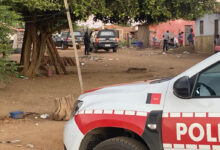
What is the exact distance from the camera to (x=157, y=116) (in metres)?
3.98

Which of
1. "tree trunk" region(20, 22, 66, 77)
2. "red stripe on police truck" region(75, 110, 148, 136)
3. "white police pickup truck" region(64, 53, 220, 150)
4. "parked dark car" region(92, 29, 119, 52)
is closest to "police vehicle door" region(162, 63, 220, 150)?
"white police pickup truck" region(64, 53, 220, 150)

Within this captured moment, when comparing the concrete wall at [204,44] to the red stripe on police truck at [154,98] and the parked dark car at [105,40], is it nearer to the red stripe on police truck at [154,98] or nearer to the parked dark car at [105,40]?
the parked dark car at [105,40]

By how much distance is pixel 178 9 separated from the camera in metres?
16.2

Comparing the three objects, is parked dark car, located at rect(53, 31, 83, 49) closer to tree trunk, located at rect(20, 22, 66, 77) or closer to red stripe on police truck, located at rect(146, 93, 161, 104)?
tree trunk, located at rect(20, 22, 66, 77)

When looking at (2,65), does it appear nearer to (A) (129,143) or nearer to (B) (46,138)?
(B) (46,138)

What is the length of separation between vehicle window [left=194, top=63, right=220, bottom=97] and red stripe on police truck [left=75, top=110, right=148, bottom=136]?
519 millimetres

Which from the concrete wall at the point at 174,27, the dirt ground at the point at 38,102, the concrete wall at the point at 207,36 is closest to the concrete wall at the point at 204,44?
the concrete wall at the point at 207,36

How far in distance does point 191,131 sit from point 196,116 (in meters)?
0.13

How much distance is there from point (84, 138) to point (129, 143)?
19.6 inches

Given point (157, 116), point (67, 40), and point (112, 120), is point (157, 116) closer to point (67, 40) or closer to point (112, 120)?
point (112, 120)

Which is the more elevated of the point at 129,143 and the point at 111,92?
the point at 111,92

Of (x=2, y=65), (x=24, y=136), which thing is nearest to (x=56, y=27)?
(x=2, y=65)

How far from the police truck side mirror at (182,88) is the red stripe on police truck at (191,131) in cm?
17

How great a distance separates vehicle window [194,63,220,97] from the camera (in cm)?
388
